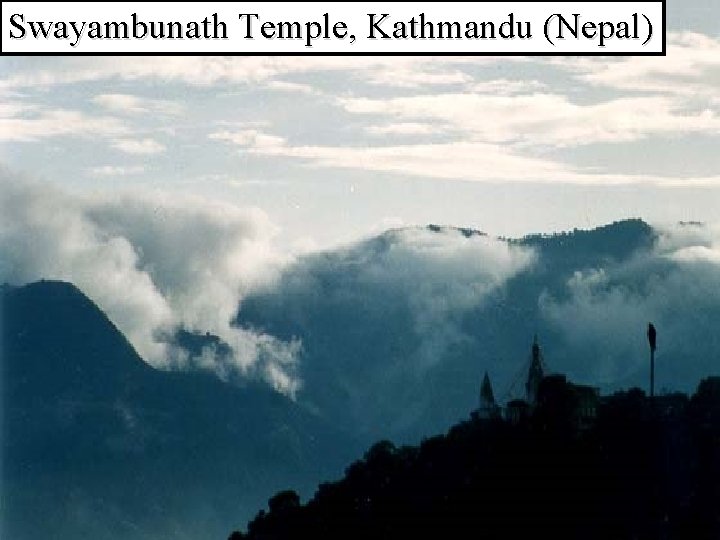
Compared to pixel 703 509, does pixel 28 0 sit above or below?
Answer: above

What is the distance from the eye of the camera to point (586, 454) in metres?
196

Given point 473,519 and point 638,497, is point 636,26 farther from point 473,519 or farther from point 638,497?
point 473,519

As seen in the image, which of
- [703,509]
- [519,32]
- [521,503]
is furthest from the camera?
[521,503]

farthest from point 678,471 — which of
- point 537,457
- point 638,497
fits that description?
point 537,457

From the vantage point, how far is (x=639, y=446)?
637ft

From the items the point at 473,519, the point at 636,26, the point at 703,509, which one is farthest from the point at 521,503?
the point at 636,26

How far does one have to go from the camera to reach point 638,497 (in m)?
182

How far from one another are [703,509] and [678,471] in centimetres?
1080

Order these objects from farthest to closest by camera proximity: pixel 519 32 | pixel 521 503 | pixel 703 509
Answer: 1. pixel 521 503
2. pixel 703 509
3. pixel 519 32

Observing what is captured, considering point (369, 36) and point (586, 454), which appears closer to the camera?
point (369, 36)

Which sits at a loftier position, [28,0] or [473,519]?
[28,0]

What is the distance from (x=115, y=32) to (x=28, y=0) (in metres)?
5.34

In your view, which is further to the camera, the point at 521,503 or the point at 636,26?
the point at 521,503

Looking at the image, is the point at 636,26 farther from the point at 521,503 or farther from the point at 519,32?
the point at 521,503
